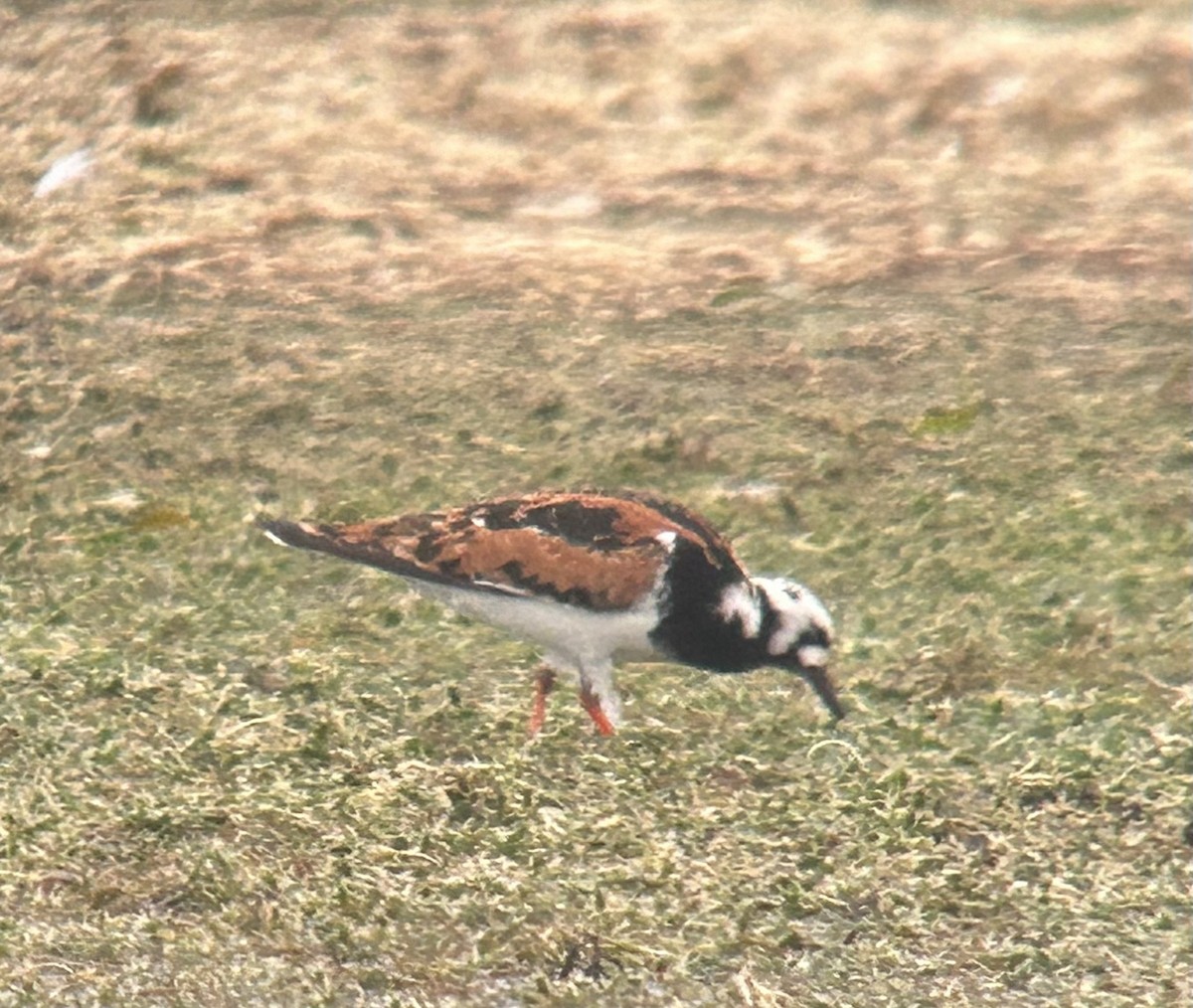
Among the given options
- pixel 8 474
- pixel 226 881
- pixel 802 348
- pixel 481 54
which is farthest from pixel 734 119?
pixel 226 881

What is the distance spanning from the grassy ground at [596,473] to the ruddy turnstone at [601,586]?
0.20 m

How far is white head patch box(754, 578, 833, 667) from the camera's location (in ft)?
19.6

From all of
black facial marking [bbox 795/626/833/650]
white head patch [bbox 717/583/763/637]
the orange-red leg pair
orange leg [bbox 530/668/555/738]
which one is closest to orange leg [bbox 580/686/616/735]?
the orange-red leg pair

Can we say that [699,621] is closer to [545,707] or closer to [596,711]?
[596,711]

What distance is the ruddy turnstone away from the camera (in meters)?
5.82

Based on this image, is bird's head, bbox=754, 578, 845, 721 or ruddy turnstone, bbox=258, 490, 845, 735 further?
bird's head, bbox=754, 578, 845, 721

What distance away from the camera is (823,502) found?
23.4 ft

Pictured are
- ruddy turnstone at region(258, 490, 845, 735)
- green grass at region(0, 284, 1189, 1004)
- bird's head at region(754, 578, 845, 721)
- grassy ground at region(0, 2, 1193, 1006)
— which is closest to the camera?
green grass at region(0, 284, 1189, 1004)

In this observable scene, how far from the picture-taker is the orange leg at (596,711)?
603 cm

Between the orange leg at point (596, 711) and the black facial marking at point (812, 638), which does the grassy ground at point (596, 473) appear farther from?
the black facial marking at point (812, 638)

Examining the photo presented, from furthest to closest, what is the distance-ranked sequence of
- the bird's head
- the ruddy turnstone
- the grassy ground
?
the bird's head, the ruddy turnstone, the grassy ground

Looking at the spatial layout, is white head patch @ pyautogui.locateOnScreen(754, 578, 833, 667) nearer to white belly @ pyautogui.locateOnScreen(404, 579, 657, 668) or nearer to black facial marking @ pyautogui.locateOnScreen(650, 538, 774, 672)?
black facial marking @ pyautogui.locateOnScreen(650, 538, 774, 672)

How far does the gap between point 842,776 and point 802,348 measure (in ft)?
8.79

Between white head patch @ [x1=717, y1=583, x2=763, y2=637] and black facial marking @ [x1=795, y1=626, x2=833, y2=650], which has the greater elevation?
white head patch @ [x1=717, y1=583, x2=763, y2=637]
